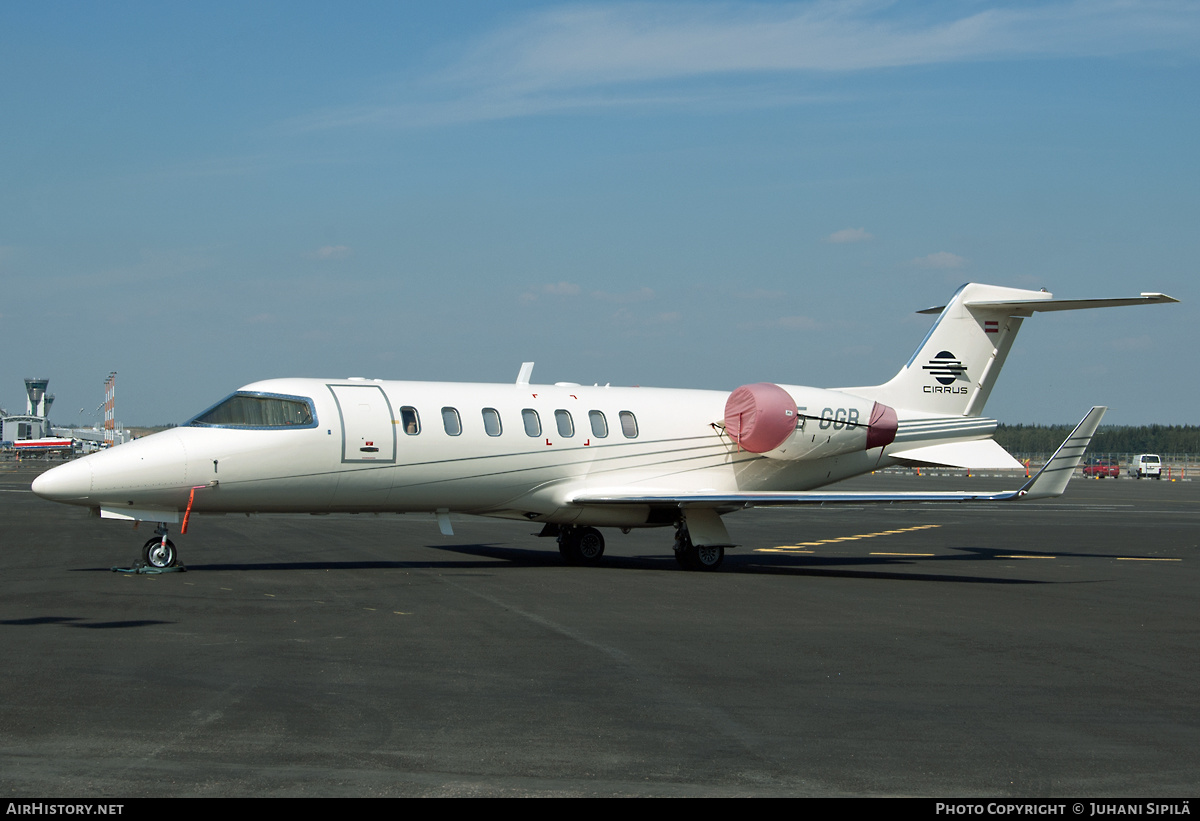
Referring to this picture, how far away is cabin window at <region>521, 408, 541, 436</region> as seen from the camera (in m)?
19.4

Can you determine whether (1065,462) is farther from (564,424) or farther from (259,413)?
(259,413)

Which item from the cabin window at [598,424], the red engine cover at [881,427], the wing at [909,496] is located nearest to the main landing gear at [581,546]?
the wing at [909,496]

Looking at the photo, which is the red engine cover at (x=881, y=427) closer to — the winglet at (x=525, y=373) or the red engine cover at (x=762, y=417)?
the red engine cover at (x=762, y=417)

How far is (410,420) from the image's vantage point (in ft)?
60.4

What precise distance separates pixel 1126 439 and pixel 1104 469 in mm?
49551

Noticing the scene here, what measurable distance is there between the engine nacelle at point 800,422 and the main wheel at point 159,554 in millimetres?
9946

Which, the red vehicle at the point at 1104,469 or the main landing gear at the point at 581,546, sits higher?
the main landing gear at the point at 581,546

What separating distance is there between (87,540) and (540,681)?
653 inches

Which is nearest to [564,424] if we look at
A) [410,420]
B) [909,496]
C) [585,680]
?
[410,420]

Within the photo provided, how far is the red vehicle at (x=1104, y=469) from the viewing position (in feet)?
296

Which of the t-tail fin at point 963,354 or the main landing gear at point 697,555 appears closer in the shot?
the main landing gear at point 697,555

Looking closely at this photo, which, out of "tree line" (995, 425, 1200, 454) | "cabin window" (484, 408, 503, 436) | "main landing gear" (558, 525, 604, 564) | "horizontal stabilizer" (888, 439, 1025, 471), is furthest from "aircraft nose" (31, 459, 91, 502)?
"tree line" (995, 425, 1200, 454)

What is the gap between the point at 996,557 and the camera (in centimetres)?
2278
